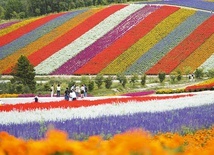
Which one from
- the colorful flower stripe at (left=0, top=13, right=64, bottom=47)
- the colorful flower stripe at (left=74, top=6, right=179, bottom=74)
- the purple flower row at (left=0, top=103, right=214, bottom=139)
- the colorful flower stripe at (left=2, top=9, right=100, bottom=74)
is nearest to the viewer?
Result: the purple flower row at (left=0, top=103, right=214, bottom=139)

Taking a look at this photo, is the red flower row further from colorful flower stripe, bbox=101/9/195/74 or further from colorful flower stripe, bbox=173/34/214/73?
colorful flower stripe, bbox=173/34/214/73

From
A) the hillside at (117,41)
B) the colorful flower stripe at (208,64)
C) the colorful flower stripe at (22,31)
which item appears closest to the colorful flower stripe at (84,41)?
the hillside at (117,41)

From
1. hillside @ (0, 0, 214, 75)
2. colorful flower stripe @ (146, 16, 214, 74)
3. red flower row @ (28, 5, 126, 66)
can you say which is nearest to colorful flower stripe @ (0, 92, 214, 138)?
colorful flower stripe @ (146, 16, 214, 74)

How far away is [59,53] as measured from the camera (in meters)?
43.4

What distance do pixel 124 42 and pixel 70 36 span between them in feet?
21.8

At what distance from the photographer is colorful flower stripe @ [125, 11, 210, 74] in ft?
129

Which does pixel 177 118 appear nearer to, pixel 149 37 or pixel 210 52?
pixel 210 52

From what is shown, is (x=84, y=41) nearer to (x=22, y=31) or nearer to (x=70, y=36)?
(x=70, y=36)

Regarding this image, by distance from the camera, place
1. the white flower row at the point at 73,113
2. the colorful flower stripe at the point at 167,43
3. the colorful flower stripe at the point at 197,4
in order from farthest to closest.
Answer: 1. the colorful flower stripe at the point at 197,4
2. the colorful flower stripe at the point at 167,43
3. the white flower row at the point at 73,113

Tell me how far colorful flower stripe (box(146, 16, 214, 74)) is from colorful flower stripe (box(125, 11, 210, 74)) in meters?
0.51

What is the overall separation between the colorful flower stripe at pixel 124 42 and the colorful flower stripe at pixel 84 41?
2696 millimetres

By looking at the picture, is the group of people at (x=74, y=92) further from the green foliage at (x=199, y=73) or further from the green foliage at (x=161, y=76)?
the green foliage at (x=199, y=73)

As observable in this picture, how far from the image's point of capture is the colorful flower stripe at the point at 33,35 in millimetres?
45469

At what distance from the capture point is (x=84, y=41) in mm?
45594
